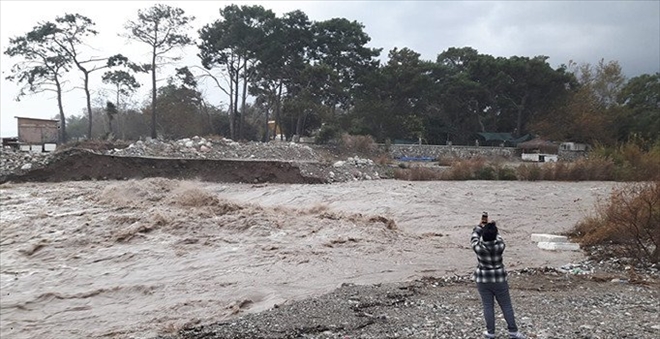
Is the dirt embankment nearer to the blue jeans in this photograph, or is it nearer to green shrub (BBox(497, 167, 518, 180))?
green shrub (BBox(497, 167, 518, 180))

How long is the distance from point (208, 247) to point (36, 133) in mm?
29162

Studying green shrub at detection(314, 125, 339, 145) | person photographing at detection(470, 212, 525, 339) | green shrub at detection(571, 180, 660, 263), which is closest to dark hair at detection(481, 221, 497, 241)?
person photographing at detection(470, 212, 525, 339)

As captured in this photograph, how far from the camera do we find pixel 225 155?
109ft

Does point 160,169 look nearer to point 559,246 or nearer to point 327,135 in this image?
point 327,135

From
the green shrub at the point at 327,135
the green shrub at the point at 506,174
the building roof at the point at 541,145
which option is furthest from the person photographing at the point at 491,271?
the building roof at the point at 541,145

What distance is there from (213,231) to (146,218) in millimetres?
2996

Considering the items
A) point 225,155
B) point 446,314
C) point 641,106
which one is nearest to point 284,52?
point 225,155

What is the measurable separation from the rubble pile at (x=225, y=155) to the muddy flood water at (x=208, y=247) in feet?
13.0

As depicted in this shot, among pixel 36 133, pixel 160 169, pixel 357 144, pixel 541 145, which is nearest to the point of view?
pixel 160 169

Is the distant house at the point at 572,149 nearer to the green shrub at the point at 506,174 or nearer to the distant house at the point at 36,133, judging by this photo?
the green shrub at the point at 506,174

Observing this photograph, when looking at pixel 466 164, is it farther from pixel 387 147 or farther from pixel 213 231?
pixel 213 231

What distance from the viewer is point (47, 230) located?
16.2m

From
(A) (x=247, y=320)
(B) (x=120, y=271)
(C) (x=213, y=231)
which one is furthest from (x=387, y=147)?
(A) (x=247, y=320)

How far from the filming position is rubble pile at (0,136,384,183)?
2847 cm
